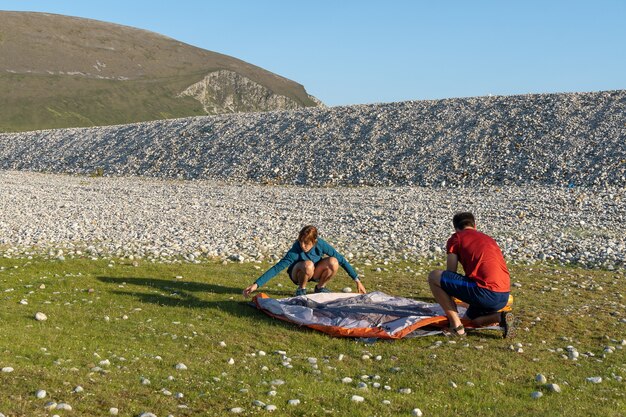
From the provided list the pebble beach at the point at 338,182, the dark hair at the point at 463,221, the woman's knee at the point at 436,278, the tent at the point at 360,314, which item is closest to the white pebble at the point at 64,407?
the tent at the point at 360,314

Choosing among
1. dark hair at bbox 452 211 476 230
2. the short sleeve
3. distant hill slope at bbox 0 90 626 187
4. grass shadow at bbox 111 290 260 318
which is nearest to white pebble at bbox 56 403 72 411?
grass shadow at bbox 111 290 260 318

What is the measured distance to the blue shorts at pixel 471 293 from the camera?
39.0ft

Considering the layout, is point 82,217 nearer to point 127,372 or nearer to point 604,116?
point 127,372

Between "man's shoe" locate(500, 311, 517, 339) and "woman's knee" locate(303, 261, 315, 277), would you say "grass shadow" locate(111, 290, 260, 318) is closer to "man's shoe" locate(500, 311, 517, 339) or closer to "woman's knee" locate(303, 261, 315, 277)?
"woman's knee" locate(303, 261, 315, 277)

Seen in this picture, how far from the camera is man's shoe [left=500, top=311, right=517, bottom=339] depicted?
11.8 meters

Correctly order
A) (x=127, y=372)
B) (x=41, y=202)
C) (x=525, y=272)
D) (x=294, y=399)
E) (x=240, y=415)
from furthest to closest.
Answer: (x=41, y=202) → (x=525, y=272) → (x=127, y=372) → (x=294, y=399) → (x=240, y=415)

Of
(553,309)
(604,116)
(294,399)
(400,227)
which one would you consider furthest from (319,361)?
Answer: (604,116)

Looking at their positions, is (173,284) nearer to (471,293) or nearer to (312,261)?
(312,261)

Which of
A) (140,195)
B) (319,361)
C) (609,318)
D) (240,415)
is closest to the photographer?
(240,415)

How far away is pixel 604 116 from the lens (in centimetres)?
5025

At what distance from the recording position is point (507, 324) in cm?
1182

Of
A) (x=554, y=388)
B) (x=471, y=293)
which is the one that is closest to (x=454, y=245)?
(x=471, y=293)

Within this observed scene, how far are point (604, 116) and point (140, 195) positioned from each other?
117 feet

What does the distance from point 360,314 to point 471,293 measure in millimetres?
2228
